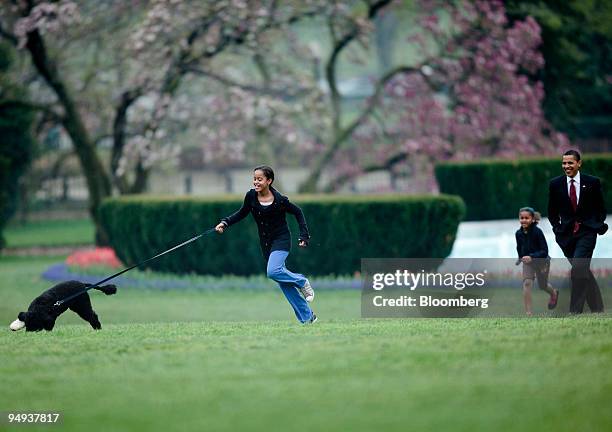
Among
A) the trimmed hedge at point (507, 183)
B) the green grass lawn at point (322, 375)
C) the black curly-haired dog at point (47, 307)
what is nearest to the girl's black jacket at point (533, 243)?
the green grass lawn at point (322, 375)

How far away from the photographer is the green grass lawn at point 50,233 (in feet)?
100

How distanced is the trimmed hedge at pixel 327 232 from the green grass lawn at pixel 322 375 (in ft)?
23.8

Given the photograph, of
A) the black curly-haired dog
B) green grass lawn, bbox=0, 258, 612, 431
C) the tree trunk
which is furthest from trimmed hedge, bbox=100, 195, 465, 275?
the black curly-haired dog

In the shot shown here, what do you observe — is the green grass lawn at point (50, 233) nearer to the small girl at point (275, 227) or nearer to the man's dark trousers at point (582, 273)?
the small girl at point (275, 227)

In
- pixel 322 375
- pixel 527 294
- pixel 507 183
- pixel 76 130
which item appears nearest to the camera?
pixel 322 375

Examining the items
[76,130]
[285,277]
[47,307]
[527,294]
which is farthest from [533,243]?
[76,130]

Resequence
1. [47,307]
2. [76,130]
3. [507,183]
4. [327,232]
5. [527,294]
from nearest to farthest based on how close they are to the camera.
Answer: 1. [47,307]
2. [527,294]
3. [327,232]
4. [507,183]
5. [76,130]

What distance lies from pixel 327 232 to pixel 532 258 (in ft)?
24.1

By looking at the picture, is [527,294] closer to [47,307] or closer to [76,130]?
[47,307]

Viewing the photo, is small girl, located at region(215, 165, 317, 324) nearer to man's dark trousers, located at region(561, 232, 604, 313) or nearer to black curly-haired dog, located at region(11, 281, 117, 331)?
black curly-haired dog, located at region(11, 281, 117, 331)

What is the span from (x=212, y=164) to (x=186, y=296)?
2904 centimetres

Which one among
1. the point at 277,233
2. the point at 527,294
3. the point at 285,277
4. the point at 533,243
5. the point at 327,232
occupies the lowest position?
the point at 327,232

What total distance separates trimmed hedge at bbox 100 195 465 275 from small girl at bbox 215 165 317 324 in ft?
23.1

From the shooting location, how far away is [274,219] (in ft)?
34.9
